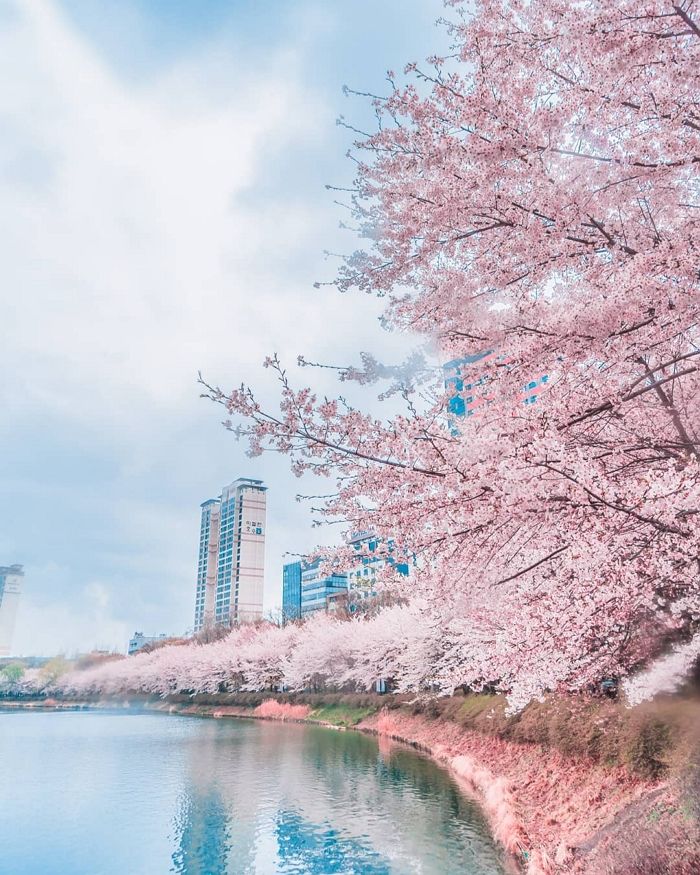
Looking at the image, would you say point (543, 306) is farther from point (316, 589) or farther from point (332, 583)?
point (316, 589)

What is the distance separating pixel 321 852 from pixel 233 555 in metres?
132

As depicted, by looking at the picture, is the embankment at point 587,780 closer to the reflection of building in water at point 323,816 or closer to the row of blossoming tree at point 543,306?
the reflection of building in water at point 323,816

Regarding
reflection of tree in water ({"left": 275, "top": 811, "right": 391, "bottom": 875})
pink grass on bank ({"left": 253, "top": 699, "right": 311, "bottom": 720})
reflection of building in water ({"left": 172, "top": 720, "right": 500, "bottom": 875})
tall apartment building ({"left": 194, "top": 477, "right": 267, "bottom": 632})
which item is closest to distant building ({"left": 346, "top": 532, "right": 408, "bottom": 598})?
reflection of tree in water ({"left": 275, "top": 811, "right": 391, "bottom": 875})

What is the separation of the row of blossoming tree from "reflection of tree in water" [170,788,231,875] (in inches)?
347

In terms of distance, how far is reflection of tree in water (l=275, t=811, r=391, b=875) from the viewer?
1041 centimetres

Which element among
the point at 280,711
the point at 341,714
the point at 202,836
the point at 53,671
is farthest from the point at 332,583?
the point at 202,836

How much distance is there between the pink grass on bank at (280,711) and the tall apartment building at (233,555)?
87.3 m

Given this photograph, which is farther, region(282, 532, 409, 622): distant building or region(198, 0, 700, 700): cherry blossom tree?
region(282, 532, 409, 622): distant building

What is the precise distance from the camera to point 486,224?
201 inches

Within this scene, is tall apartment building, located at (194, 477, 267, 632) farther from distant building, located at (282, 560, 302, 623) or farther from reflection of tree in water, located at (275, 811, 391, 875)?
reflection of tree in water, located at (275, 811, 391, 875)

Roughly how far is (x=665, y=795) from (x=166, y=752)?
72.5 feet

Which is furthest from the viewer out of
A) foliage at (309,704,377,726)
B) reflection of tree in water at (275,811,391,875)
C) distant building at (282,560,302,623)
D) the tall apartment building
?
the tall apartment building

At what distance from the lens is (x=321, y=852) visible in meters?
11.4

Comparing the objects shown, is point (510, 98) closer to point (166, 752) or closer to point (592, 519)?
point (592, 519)
